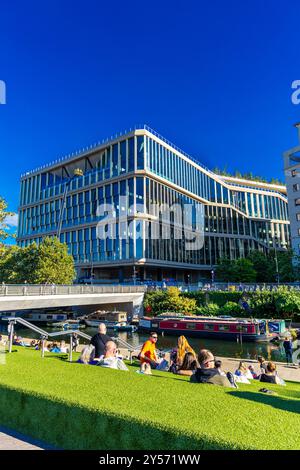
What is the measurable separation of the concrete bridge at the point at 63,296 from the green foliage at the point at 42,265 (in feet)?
30.0

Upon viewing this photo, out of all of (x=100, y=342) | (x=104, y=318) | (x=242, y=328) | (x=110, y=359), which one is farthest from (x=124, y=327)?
(x=110, y=359)

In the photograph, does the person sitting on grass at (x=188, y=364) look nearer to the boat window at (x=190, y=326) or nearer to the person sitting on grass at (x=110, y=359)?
the person sitting on grass at (x=110, y=359)

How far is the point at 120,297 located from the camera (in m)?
44.4

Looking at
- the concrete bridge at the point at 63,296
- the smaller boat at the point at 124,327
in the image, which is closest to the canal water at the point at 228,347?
the smaller boat at the point at 124,327

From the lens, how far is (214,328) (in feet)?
110

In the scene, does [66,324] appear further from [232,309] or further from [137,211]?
[137,211]

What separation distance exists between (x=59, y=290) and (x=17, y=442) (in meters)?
29.8

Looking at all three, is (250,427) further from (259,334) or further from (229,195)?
(229,195)

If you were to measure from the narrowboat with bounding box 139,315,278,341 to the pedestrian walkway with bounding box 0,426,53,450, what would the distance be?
1162 inches

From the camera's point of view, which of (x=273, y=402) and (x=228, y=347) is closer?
(x=273, y=402)

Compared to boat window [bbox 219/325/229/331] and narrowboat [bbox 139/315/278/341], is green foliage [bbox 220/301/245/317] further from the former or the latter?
boat window [bbox 219/325/229/331]

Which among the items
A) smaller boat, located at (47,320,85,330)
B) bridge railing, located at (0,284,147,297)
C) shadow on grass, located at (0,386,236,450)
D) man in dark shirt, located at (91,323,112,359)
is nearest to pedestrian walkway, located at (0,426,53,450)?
shadow on grass, located at (0,386,236,450)

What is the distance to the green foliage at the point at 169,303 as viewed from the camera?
148ft

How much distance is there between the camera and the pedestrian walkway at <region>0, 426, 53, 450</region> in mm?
5102
